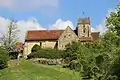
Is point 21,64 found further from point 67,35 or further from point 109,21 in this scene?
point 109,21

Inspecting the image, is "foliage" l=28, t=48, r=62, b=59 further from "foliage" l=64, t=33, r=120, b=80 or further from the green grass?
the green grass

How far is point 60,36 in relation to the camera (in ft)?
367

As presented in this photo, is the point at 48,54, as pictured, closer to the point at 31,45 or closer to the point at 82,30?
the point at 31,45

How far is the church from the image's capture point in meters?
111

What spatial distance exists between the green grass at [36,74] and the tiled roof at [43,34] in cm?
3474

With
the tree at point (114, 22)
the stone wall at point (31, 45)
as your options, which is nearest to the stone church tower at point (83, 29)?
the stone wall at point (31, 45)

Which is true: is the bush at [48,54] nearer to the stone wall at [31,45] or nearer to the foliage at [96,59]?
the foliage at [96,59]

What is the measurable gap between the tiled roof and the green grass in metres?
34.7

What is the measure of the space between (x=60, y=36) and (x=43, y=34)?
666 centimetres

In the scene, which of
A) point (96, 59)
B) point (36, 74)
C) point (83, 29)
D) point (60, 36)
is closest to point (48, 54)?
point (60, 36)

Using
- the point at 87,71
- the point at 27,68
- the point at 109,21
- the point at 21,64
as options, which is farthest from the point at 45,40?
the point at 109,21

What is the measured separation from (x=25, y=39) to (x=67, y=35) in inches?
563

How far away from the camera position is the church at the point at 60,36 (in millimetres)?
111125

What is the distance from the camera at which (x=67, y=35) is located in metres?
111
